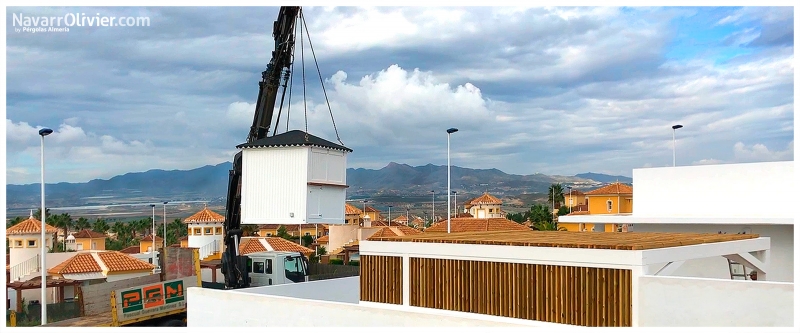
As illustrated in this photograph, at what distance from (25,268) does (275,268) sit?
2207 cm

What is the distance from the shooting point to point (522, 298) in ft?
41.4

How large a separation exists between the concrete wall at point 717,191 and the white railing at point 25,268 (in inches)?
1307

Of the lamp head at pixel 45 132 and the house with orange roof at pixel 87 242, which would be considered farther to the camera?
the house with orange roof at pixel 87 242

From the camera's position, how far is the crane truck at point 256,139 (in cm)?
2270

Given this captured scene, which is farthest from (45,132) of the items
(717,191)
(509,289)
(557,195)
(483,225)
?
(557,195)

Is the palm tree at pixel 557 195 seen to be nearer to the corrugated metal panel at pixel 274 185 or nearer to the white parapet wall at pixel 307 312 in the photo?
the corrugated metal panel at pixel 274 185

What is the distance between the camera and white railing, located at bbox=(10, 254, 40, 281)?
4048 centimetres

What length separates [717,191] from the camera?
64.8 feet

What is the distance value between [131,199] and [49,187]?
14676 millimetres

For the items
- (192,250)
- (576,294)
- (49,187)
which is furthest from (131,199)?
(576,294)

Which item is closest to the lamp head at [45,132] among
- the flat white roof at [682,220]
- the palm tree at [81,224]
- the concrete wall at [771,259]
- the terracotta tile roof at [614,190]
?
the flat white roof at [682,220]

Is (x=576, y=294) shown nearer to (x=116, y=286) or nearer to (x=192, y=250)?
(x=116, y=286)

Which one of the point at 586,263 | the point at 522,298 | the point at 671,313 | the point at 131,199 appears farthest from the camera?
the point at 131,199

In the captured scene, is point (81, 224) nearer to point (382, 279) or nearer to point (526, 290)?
point (382, 279)
